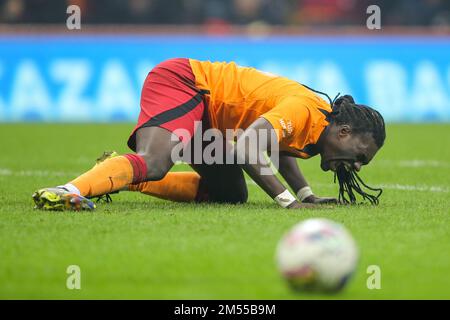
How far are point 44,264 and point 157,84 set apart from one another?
2433 mm

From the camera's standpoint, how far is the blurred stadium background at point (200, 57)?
15.8 metres

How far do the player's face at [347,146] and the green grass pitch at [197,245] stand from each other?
0.38 meters

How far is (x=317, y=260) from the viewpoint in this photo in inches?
171

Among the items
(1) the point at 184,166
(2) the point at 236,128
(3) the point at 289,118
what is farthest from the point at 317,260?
(1) the point at 184,166

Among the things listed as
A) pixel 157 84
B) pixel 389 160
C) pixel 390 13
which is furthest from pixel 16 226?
pixel 390 13

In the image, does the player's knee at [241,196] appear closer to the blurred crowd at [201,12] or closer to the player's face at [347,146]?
the player's face at [347,146]

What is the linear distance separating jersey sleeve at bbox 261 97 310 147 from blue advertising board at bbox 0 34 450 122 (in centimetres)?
900

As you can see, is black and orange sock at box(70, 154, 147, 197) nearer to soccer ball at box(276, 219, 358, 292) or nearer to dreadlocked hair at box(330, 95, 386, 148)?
dreadlocked hair at box(330, 95, 386, 148)

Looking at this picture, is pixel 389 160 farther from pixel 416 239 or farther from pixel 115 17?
pixel 115 17

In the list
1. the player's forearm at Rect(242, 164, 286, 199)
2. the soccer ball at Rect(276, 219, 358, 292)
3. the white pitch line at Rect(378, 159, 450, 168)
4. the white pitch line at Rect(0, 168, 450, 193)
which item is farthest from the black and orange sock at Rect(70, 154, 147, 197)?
the white pitch line at Rect(378, 159, 450, 168)

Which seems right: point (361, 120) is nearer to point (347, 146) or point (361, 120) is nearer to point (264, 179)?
point (347, 146)

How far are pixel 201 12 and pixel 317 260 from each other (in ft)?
46.0

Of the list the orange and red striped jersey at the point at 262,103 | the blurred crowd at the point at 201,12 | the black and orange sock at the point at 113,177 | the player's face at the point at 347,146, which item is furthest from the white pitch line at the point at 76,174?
the blurred crowd at the point at 201,12

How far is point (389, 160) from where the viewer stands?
37.7 ft
